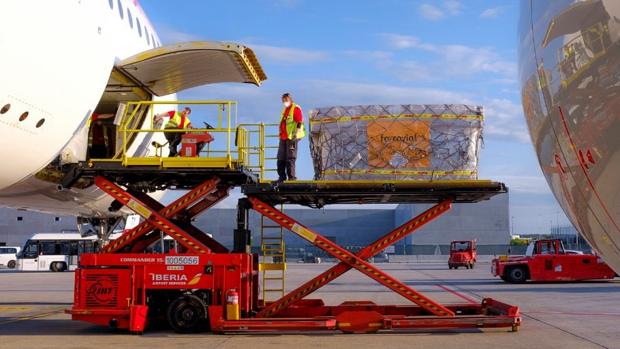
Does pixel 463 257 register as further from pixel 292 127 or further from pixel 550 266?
pixel 292 127

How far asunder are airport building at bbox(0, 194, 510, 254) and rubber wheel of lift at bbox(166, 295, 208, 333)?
58.9 m

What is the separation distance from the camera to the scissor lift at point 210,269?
12.4m

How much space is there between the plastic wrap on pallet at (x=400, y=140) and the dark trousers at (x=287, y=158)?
523 millimetres

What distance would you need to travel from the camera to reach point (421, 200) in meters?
14.5

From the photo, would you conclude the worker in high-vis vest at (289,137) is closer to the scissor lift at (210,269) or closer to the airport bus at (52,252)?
the scissor lift at (210,269)

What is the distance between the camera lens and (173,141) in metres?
13.8

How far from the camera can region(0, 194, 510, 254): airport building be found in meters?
74.1

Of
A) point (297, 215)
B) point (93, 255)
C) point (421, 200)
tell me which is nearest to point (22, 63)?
point (93, 255)

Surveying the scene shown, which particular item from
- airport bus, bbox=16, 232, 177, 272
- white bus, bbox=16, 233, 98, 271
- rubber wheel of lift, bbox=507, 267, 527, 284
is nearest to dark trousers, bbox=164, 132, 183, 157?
rubber wheel of lift, bbox=507, 267, 527, 284

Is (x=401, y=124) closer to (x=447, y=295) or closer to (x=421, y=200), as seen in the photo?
(x=421, y=200)

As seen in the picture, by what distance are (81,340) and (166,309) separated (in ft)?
5.41

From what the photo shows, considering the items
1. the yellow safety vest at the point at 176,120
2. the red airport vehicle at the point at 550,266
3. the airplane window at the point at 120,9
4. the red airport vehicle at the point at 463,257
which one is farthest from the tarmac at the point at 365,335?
the red airport vehicle at the point at 463,257

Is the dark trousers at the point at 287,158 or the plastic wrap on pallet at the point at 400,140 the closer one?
the plastic wrap on pallet at the point at 400,140

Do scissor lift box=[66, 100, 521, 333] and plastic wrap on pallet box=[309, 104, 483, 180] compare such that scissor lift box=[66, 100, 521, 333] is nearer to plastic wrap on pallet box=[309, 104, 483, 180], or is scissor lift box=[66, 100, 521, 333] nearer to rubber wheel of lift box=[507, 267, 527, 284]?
plastic wrap on pallet box=[309, 104, 483, 180]
